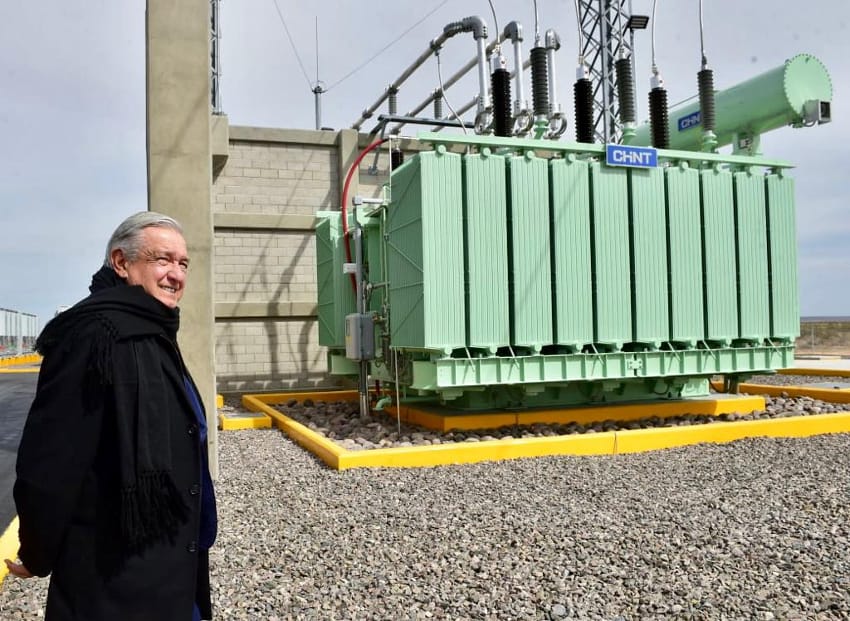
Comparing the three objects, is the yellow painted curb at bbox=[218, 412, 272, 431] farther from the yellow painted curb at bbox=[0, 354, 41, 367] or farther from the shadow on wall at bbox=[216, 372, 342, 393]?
the yellow painted curb at bbox=[0, 354, 41, 367]

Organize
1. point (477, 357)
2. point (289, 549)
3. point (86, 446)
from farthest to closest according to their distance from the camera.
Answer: point (477, 357)
point (289, 549)
point (86, 446)

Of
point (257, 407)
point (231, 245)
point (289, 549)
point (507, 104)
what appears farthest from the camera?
point (231, 245)

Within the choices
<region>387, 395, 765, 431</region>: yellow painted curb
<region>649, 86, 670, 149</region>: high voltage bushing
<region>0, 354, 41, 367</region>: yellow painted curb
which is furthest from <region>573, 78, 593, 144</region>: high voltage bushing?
<region>0, 354, 41, 367</region>: yellow painted curb

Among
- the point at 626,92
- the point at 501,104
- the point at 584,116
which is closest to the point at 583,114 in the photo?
the point at 584,116

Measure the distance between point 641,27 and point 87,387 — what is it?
21.7 meters

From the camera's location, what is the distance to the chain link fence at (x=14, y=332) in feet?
118

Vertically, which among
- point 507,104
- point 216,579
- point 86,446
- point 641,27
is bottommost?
point 216,579

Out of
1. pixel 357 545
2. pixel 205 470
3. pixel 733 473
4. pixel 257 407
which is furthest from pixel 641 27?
pixel 205 470

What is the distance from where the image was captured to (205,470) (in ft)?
7.55

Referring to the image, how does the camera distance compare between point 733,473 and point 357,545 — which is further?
point 733,473

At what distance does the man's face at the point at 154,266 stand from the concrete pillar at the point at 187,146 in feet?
13.0

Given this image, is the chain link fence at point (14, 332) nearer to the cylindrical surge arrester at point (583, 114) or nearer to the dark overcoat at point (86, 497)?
the cylindrical surge arrester at point (583, 114)

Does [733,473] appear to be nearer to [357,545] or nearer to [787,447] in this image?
[787,447]

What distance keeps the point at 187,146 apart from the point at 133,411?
4.64 meters
